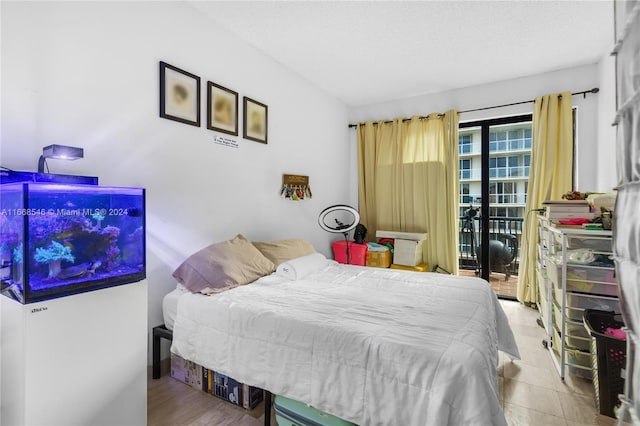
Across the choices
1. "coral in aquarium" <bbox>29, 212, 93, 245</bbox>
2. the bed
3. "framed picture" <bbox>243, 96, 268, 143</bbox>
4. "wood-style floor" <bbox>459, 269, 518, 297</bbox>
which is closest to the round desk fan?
"framed picture" <bbox>243, 96, 268, 143</bbox>

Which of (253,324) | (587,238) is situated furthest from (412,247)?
(253,324)

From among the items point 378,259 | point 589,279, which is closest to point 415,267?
point 378,259

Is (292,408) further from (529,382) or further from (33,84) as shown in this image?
(33,84)

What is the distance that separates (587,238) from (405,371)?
6.03ft

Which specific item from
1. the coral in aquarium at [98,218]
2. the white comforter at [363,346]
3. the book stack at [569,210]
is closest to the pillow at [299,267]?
the white comforter at [363,346]

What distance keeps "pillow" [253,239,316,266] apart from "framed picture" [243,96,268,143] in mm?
1001

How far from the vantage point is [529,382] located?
2029mm

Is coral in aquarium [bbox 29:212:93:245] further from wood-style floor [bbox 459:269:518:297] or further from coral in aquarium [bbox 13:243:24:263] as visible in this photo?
wood-style floor [bbox 459:269:518:297]

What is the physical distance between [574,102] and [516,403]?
10.4 ft

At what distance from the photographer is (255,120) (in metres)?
2.92

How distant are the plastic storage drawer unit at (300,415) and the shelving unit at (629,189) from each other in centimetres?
102

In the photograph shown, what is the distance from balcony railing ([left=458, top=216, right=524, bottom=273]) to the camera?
3.95 metres

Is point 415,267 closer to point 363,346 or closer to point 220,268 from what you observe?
point 220,268

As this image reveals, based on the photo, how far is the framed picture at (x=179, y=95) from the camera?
2164 millimetres
